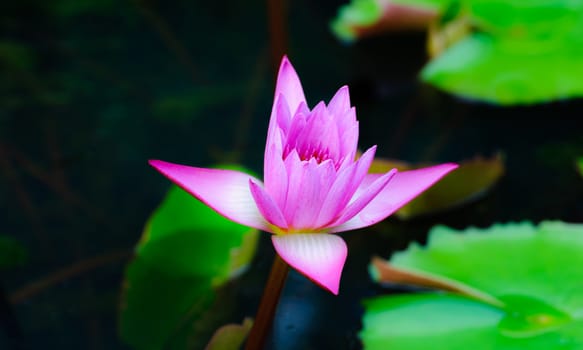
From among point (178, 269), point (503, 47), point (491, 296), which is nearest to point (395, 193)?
point (491, 296)

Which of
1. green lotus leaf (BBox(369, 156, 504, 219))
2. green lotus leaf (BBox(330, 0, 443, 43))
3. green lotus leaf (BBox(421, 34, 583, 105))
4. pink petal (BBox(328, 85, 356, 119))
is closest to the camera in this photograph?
pink petal (BBox(328, 85, 356, 119))

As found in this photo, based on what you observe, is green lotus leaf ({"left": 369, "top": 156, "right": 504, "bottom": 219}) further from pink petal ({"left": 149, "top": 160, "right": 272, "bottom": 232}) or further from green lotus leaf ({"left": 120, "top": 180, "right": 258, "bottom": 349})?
pink petal ({"left": 149, "top": 160, "right": 272, "bottom": 232})

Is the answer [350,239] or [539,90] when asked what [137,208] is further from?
[539,90]

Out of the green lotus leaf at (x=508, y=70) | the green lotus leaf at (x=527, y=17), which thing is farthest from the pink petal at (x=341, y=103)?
the green lotus leaf at (x=527, y=17)

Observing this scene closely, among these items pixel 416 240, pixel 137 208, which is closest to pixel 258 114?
pixel 137 208

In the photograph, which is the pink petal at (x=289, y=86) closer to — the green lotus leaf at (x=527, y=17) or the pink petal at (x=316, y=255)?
the pink petal at (x=316, y=255)

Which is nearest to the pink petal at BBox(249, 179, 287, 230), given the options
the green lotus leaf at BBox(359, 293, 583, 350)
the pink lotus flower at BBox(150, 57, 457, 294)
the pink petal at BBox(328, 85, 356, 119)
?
the pink lotus flower at BBox(150, 57, 457, 294)
